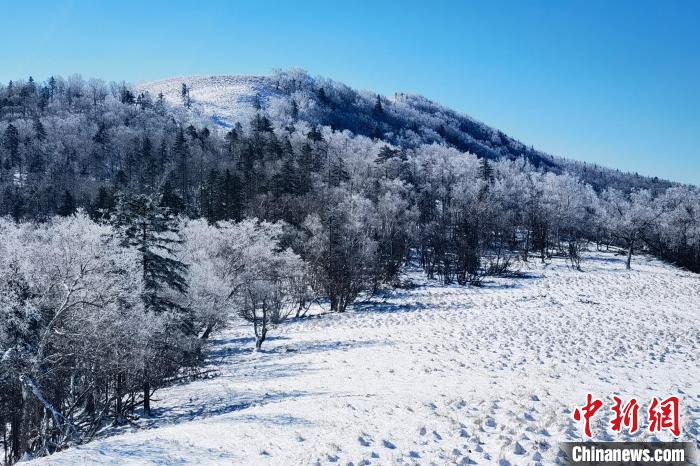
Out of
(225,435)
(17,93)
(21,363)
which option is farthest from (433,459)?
(17,93)

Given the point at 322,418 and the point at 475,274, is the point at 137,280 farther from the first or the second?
the point at 475,274

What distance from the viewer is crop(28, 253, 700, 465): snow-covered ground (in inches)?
333

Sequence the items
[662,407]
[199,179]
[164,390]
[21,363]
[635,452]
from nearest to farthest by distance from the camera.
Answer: [635,452]
[662,407]
[21,363]
[164,390]
[199,179]

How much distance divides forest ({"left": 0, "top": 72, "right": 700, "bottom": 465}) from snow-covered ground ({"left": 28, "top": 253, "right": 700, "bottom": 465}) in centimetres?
321

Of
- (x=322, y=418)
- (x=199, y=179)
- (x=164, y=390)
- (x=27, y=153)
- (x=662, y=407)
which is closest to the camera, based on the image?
(x=662, y=407)

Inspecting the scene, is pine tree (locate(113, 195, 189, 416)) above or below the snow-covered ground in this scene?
above

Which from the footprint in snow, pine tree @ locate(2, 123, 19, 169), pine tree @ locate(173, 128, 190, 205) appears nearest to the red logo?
the footprint in snow

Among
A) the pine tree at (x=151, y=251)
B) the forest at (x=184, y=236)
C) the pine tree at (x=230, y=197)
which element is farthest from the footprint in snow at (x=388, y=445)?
the pine tree at (x=230, y=197)

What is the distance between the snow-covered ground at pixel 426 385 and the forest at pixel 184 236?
10.5ft

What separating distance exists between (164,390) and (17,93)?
17873 centimetres

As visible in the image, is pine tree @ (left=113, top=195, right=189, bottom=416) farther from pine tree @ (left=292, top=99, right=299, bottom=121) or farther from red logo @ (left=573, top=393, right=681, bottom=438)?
pine tree @ (left=292, top=99, right=299, bottom=121)

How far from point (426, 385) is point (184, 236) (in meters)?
27.4

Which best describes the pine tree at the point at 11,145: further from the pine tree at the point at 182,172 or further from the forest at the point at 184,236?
the pine tree at the point at 182,172

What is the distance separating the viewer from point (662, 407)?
373 inches
